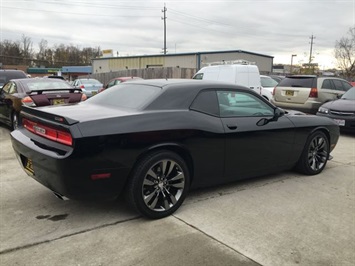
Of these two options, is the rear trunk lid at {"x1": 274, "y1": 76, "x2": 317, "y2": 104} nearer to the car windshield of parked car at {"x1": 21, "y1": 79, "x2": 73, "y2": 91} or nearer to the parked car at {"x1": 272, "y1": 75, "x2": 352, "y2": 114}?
the parked car at {"x1": 272, "y1": 75, "x2": 352, "y2": 114}

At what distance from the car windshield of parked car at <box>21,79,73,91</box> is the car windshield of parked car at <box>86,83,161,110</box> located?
4.47m

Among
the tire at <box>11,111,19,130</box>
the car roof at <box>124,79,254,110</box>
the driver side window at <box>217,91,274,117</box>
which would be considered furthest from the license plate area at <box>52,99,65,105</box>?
the driver side window at <box>217,91,274,117</box>

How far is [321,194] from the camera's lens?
15.1ft

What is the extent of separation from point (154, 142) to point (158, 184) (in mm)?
450

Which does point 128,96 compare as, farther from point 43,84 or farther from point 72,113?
point 43,84

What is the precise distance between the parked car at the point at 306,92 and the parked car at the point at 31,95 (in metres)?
6.78

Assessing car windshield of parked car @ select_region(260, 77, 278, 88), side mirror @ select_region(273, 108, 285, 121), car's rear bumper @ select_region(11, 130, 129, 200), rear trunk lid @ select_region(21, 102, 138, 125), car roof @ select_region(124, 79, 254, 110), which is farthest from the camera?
car windshield of parked car @ select_region(260, 77, 278, 88)

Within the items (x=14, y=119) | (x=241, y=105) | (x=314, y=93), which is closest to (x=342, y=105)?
(x=314, y=93)

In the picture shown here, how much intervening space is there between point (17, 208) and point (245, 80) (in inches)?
436

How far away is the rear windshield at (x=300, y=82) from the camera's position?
11109mm

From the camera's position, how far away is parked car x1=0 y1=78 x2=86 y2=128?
7449 millimetres

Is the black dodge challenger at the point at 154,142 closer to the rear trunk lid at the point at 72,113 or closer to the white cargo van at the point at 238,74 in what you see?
the rear trunk lid at the point at 72,113

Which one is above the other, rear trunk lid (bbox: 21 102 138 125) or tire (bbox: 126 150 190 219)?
rear trunk lid (bbox: 21 102 138 125)

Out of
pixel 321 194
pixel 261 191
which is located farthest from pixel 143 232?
pixel 321 194
